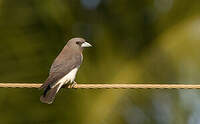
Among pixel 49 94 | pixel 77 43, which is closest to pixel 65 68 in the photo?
pixel 49 94

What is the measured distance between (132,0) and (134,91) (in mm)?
973

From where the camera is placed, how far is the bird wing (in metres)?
5.48

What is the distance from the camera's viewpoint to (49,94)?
550 cm

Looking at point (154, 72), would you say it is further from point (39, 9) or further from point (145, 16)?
point (39, 9)

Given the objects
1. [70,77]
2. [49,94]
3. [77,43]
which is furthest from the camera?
[77,43]

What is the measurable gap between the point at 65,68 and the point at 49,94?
411 mm

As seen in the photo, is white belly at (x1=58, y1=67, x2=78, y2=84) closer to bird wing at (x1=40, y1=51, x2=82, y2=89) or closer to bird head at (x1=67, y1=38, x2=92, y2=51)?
bird wing at (x1=40, y1=51, x2=82, y2=89)

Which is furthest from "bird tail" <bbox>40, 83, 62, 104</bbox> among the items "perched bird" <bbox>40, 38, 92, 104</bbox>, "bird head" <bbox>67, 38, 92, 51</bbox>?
"bird head" <bbox>67, 38, 92, 51</bbox>

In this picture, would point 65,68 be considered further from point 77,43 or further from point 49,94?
point 77,43

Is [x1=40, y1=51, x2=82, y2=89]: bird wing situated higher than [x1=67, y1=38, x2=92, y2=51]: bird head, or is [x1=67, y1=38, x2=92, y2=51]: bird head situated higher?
[x1=67, y1=38, x2=92, y2=51]: bird head

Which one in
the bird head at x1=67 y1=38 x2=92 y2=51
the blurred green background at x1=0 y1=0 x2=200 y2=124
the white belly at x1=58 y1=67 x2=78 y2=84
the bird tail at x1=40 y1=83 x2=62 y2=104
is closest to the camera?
the bird tail at x1=40 y1=83 x2=62 y2=104

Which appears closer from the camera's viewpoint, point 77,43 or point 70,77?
point 70,77

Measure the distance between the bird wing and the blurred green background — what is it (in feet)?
0.30

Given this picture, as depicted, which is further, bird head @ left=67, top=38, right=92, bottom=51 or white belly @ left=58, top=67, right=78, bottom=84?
bird head @ left=67, top=38, right=92, bottom=51
